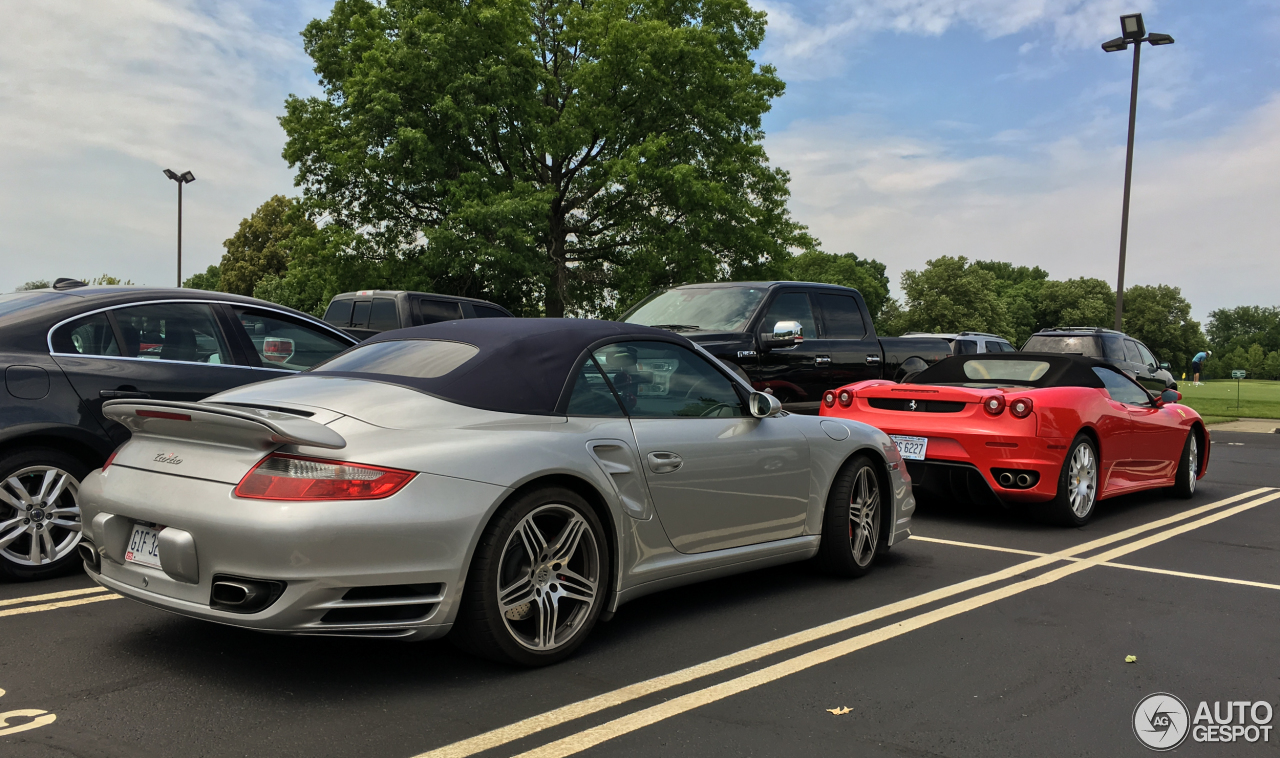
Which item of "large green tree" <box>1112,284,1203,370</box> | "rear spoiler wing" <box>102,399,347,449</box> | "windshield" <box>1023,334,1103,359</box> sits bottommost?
"rear spoiler wing" <box>102,399,347,449</box>

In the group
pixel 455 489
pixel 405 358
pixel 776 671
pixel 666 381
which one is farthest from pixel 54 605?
pixel 776 671

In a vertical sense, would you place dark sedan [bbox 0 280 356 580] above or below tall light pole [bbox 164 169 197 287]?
below

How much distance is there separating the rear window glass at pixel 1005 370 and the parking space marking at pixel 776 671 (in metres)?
2.00

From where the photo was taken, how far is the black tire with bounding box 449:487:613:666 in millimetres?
3619

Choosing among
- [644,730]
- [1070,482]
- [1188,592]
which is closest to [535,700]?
[644,730]

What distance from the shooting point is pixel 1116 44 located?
75.0ft

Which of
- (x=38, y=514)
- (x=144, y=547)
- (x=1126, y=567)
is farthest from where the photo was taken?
(x=1126, y=567)

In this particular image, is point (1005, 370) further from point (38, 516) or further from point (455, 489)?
point (38, 516)

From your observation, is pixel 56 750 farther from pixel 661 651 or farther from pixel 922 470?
pixel 922 470

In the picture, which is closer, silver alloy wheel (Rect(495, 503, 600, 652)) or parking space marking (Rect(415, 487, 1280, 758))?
parking space marking (Rect(415, 487, 1280, 758))

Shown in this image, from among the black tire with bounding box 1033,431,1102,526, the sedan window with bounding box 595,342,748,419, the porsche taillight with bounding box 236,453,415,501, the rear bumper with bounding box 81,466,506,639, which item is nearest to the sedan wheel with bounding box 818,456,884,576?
the sedan window with bounding box 595,342,748,419

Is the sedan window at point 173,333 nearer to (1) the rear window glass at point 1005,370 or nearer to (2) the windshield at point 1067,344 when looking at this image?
(1) the rear window glass at point 1005,370

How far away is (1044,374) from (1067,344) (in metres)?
10.5

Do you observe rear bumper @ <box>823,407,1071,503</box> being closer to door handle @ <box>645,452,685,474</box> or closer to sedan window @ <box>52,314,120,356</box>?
door handle @ <box>645,452,685,474</box>
